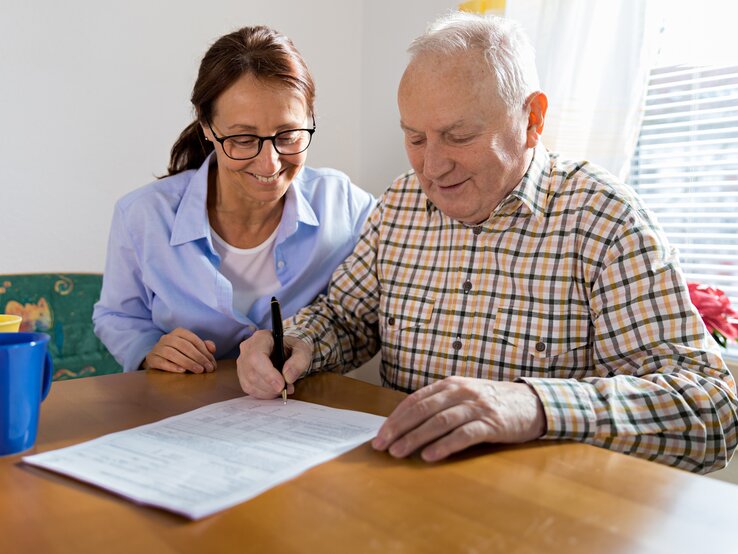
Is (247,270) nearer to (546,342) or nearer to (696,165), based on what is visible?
(546,342)

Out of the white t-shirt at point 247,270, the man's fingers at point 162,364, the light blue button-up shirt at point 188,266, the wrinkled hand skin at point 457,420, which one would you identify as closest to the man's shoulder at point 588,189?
the wrinkled hand skin at point 457,420

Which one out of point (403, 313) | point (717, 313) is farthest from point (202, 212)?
point (717, 313)

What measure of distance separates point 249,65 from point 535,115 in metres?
0.66

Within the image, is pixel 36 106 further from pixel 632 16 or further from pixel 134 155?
pixel 632 16

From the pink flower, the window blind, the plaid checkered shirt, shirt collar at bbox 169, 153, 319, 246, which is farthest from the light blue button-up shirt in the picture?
the window blind

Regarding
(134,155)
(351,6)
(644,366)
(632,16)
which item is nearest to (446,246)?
(644,366)

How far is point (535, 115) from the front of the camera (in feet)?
4.21

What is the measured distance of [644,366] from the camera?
1065 millimetres

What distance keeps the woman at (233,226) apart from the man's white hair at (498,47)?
0.41 metres

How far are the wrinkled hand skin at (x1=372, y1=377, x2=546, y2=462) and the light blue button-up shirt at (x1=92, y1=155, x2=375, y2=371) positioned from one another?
772mm

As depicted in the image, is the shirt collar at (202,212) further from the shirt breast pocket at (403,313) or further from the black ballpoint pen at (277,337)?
the black ballpoint pen at (277,337)

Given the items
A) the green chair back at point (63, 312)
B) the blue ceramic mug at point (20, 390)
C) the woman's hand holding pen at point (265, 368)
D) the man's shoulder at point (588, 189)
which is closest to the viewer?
the blue ceramic mug at point (20, 390)

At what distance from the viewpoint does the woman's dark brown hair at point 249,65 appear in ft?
4.94

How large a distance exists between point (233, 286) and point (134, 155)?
1.08m
